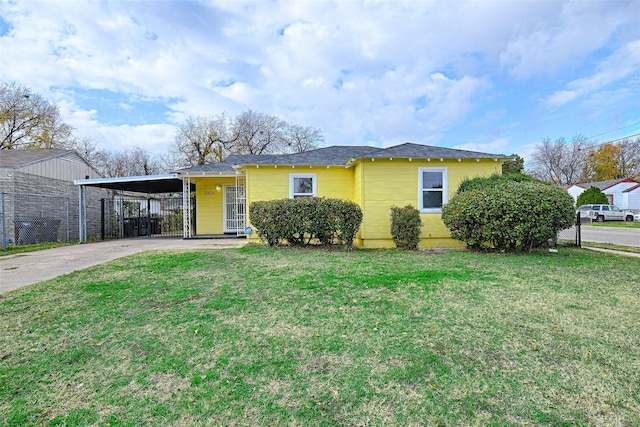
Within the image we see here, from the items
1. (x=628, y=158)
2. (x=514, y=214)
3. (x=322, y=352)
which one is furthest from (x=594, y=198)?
(x=322, y=352)

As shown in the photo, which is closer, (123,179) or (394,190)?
(394,190)

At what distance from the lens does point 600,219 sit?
26078mm

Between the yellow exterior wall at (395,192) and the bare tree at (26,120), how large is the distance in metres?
28.9

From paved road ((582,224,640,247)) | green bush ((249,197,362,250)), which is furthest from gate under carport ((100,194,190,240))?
paved road ((582,224,640,247))

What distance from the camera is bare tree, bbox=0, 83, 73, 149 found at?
24406 mm

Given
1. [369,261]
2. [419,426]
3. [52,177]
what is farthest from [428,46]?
[52,177]

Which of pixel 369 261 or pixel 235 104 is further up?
pixel 235 104

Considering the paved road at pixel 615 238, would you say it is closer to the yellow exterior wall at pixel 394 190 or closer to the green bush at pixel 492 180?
the green bush at pixel 492 180

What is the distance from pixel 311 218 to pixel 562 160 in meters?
51.8

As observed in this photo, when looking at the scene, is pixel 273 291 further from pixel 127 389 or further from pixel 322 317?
pixel 127 389

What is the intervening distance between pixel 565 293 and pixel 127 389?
5328mm

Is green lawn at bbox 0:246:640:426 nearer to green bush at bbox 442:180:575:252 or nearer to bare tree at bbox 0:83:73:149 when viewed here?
A: green bush at bbox 442:180:575:252

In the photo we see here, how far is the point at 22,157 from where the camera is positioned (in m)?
13.8

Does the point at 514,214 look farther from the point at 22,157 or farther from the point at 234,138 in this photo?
the point at 234,138
